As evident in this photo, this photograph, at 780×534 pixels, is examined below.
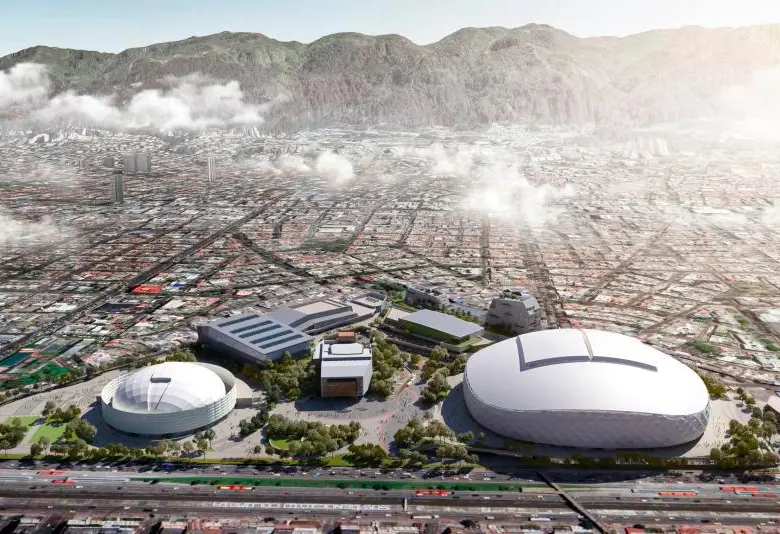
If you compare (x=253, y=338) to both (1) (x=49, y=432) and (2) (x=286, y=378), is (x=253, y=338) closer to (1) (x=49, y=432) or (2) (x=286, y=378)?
(2) (x=286, y=378)

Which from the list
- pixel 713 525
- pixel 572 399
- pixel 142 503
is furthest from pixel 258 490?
pixel 713 525

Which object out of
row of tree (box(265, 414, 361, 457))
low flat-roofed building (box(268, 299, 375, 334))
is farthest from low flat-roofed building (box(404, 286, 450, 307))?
row of tree (box(265, 414, 361, 457))

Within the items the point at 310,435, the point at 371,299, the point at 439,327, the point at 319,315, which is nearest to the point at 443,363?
the point at 439,327

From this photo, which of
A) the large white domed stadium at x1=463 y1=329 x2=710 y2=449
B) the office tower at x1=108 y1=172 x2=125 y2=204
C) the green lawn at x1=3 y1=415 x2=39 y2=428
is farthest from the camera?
the office tower at x1=108 y1=172 x2=125 y2=204

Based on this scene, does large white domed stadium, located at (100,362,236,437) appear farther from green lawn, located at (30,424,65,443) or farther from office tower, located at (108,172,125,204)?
office tower, located at (108,172,125,204)

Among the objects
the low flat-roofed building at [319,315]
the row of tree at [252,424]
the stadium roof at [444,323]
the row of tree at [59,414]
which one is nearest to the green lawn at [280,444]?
the row of tree at [252,424]

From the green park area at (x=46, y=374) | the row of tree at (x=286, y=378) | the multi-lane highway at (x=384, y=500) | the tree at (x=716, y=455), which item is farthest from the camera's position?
the green park area at (x=46, y=374)

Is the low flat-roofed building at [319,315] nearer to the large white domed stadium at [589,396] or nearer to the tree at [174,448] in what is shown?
the large white domed stadium at [589,396]

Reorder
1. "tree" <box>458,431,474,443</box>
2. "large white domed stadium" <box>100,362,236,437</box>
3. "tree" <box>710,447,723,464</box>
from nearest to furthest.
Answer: "tree" <box>710,447,723,464</box>
"tree" <box>458,431,474,443</box>
"large white domed stadium" <box>100,362,236,437</box>
